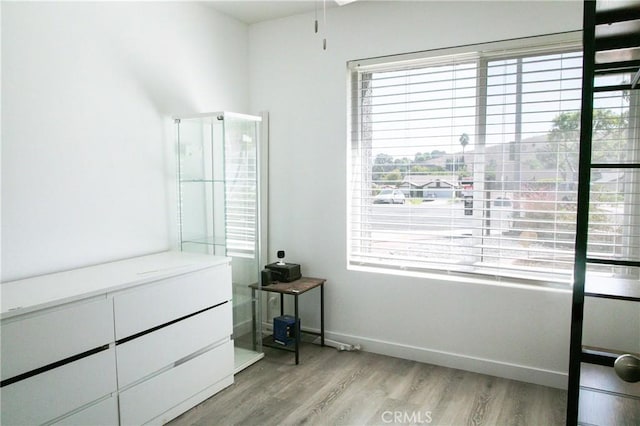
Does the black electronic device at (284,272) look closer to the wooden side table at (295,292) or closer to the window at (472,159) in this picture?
the wooden side table at (295,292)

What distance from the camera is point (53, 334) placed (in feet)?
6.44

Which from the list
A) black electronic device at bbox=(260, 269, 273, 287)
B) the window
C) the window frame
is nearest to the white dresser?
black electronic device at bbox=(260, 269, 273, 287)

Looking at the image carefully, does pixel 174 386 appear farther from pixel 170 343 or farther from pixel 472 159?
pixel 472 159

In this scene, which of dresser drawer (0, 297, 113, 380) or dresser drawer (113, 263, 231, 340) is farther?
dresser drawer (113, 263, 231, 340)

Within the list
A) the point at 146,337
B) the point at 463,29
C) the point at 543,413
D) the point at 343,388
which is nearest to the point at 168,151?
the point at 146,337

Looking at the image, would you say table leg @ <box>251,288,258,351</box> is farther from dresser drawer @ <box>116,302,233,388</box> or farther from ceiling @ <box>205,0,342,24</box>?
ceiling @ <box>205,0,342,24</box>

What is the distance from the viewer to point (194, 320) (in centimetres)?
272

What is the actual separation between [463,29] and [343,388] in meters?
2.65

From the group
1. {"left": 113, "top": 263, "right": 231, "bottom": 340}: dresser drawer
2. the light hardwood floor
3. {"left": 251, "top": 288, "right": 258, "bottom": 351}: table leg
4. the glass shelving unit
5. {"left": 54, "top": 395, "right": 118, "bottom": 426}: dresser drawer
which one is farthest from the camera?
{"left": 251, "top": 288, "right": 258, "bottom": 351}: table leg

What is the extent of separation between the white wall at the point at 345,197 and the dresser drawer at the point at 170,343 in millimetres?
1109

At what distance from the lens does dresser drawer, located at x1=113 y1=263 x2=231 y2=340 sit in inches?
89.9

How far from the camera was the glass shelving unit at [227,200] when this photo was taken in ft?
10.5

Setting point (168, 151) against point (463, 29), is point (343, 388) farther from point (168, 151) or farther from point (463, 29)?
point (463, 29)

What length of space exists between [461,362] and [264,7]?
3.19m
